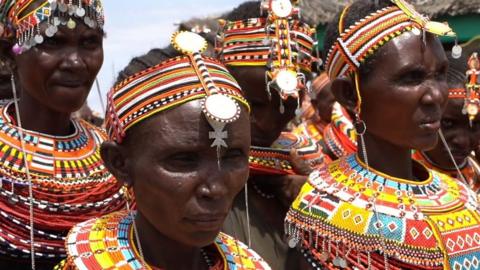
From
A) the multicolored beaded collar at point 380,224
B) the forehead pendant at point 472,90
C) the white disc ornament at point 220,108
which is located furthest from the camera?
the forehead pendant at point 472,90

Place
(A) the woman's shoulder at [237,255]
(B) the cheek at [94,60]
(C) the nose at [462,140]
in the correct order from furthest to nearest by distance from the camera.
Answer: (C) the nose at [462,140] < (B) the cheek at [94,60] < (A) the woman's shoulder at [237,255]

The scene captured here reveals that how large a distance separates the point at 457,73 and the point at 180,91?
262 cm

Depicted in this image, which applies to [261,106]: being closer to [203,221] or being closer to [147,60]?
[147,60]

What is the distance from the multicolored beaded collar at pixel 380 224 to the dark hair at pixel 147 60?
0.91 m

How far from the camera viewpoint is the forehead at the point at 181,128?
216 centimetres

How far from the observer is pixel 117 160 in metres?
2.34

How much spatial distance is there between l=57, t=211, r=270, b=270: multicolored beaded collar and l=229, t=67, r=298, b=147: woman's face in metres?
0.92

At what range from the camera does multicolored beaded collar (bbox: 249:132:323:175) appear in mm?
3383

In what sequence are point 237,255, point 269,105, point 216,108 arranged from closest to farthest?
point 216,108
point 237,255
point 269,105

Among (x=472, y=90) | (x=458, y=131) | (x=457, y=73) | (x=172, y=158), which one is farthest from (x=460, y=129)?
(x=172, y=158)

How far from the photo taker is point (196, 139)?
2160 mm

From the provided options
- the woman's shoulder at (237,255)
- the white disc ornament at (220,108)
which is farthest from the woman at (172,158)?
the woman's shoulder at (237,255)

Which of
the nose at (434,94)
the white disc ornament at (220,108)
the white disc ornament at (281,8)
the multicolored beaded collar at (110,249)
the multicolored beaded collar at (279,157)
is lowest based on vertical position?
the multicolored beaded collar at (110,249)

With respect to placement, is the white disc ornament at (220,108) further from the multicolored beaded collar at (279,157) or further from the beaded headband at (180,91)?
the multicolored beaded collar at (279,157)
